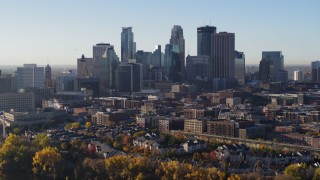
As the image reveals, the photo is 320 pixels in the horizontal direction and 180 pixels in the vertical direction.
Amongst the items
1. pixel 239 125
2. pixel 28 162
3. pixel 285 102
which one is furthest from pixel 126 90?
pixel 28 162

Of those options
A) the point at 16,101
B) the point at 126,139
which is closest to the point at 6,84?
the point at 16,101

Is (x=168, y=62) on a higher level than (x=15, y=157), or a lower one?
higher

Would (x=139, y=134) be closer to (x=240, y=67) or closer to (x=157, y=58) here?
(x=157, y=58)

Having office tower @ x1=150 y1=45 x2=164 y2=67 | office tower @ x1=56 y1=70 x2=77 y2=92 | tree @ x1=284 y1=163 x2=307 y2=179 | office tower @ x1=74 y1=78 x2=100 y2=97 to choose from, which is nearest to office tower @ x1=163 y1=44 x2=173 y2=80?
office tower @ x1=150 y1=45 x2=164 y2=67

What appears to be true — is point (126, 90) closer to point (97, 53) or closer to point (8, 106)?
point (97, 53)

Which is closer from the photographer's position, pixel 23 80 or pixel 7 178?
pixel 7 178
